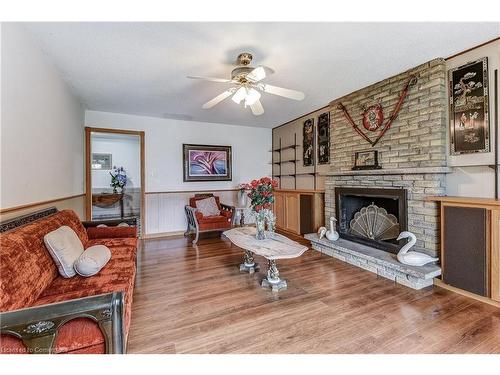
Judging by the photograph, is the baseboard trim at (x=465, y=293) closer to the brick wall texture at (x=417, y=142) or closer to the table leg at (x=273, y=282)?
the brick wall texture at (x=417, y=142)

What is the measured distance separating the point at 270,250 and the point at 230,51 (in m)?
2.04

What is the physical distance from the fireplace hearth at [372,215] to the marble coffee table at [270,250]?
1379 mm

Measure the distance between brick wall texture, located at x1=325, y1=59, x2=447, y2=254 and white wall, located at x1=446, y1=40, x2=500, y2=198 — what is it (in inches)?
4.0

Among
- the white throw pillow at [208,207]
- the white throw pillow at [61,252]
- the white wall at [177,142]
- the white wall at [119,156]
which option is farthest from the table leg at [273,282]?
the white wall at [119,156]

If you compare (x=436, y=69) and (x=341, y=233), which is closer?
(x=436, y=69)

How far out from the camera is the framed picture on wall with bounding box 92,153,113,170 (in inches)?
275

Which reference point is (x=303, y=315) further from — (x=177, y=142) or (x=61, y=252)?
(x=177, y=142)

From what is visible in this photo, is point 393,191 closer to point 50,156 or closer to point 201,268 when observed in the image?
point 201,268

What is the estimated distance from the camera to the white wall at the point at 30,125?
68.8 inches

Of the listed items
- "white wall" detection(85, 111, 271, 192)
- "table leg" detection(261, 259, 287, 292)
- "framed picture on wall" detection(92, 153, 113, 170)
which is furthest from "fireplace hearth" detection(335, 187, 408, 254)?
"framed picture on wall" detection(92, 153, 113, 170)

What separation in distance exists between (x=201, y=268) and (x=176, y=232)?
2.23 metres

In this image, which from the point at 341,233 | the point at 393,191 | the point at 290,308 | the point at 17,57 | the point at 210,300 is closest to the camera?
the point at 17,57
